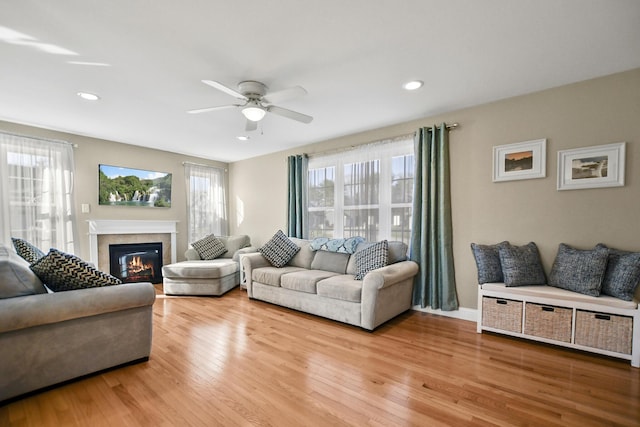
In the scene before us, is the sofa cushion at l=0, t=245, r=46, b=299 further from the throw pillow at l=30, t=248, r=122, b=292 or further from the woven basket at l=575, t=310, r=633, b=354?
the woven basket at l=575, t=310, r=633, b=354

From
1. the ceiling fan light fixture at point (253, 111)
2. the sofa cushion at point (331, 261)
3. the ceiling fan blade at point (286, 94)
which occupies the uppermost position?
the ceiling fan blade at point (286, 94)

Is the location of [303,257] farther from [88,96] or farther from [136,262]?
[88,96]

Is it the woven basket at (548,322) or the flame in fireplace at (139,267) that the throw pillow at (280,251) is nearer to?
the flame in fireplace at (139,267)

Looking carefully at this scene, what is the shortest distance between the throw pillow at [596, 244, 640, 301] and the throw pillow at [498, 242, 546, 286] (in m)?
0.49

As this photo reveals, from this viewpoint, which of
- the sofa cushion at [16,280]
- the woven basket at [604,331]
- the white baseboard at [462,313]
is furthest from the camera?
the white baseboard at [462,313]

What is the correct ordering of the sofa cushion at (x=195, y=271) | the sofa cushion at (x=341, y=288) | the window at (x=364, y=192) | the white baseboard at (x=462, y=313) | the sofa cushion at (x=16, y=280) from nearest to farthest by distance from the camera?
the sofa cushion at (x=16, y=280) < the sofa cushion at (x=341, y=288) < the white baseboard at (x=462, y=313) < the window at (x=364, y=192) < the sofa cushion at (x=195, y=271)

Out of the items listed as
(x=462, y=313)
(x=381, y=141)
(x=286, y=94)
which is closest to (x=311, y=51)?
(x=286, y=94)

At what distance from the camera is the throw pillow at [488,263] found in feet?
9.99

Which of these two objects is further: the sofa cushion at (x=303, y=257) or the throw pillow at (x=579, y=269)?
the sofa cushion at (x=303, y=257)

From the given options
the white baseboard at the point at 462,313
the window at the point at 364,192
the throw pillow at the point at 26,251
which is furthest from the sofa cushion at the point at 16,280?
the white baseboard at the point at 462,313

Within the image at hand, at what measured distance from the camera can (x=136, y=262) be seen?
5074mm

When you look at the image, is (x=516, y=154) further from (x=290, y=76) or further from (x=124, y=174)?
(x=124, y=174)

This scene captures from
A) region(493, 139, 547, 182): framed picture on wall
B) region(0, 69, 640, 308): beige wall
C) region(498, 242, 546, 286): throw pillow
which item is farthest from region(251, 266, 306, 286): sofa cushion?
region(493, 139, 547, 182): framed picture on wall

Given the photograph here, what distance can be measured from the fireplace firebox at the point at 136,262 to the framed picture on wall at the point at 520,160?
564 cm
